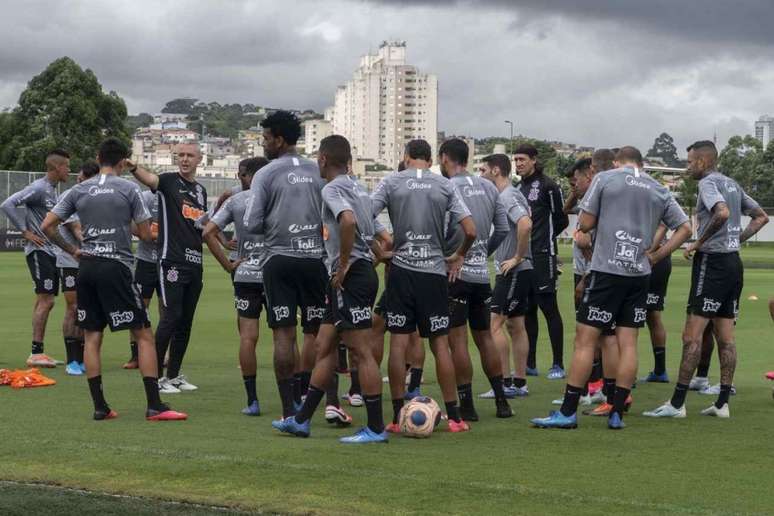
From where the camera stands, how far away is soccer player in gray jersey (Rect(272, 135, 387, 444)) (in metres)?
9.45

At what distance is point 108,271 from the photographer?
34.8ft

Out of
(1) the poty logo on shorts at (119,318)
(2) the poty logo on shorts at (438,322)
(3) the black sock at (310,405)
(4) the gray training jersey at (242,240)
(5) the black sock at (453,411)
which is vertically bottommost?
(5) the black sock at (453,411)

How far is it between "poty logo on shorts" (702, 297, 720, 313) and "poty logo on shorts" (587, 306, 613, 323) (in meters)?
1.45

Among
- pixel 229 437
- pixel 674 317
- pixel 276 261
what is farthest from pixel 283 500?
pixel 674 317

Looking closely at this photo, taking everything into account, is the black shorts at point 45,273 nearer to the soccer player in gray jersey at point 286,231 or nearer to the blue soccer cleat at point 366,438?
the soccer player in gray jersey at point 286,231

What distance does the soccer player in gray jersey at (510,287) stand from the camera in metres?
12.1

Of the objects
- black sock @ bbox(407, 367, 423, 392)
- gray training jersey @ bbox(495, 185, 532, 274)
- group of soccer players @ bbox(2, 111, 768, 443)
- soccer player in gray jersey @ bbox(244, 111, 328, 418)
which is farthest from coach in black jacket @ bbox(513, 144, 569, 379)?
soccer player in gray jersey @ bbox(244, 111, 328, 418)

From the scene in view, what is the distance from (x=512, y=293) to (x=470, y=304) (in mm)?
1761

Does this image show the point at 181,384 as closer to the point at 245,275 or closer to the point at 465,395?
the point at 245,275

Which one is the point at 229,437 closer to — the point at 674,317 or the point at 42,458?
the point at 42,458

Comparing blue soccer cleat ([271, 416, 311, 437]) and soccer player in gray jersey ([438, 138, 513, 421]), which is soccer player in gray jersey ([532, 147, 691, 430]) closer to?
soccer player in gray jersey ([438, 138, 513, 421])

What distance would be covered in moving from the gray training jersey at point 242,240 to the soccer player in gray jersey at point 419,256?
60.3 inches

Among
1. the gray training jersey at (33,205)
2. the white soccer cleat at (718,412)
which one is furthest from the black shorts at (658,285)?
the gray training jersey at (33,205)

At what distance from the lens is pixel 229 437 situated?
945cm
